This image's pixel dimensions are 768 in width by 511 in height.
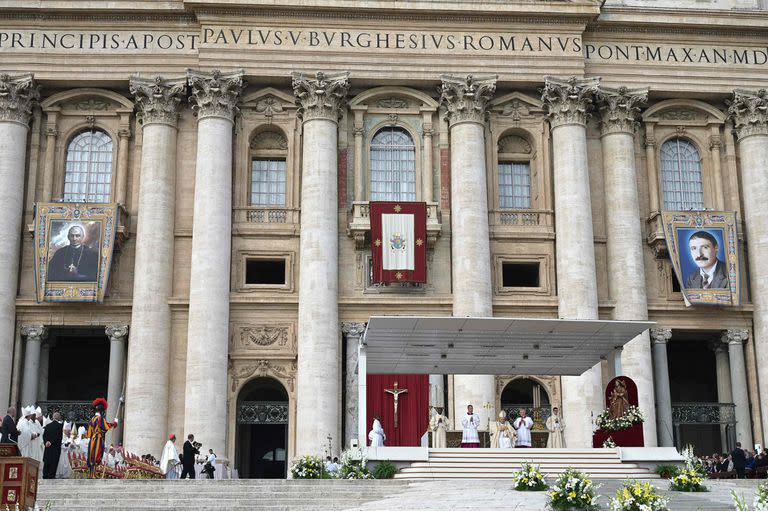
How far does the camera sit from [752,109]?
39.7 meters

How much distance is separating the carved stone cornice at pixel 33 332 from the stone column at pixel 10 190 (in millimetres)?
347

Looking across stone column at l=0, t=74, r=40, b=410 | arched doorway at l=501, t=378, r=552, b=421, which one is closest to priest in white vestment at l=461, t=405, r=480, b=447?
arched doorway at l=501, t=378, r=552, b=421

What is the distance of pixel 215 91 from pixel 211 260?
5902 mm

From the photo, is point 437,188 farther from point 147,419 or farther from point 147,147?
point 147,419

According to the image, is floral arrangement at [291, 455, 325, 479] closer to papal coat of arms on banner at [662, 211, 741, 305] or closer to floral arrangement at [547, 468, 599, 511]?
floral arrangement at [547, 468, 599, 511]

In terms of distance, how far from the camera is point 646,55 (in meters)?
40.1

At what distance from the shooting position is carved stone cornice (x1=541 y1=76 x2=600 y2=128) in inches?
1531

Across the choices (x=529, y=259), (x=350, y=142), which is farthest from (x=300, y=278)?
(x=529, y=259)

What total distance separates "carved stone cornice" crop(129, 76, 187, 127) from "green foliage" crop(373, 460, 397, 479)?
Answer: 17.3m

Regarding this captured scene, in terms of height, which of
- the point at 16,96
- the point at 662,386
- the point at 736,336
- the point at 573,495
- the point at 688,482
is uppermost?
the point at 16,96

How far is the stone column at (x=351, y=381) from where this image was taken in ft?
119

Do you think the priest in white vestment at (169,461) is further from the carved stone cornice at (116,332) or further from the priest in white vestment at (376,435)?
the carved stone cornice at (116,332)

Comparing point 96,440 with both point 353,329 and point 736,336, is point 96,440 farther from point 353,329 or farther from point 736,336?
point 736,336

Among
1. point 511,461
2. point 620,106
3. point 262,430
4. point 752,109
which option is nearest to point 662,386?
point 620,106
